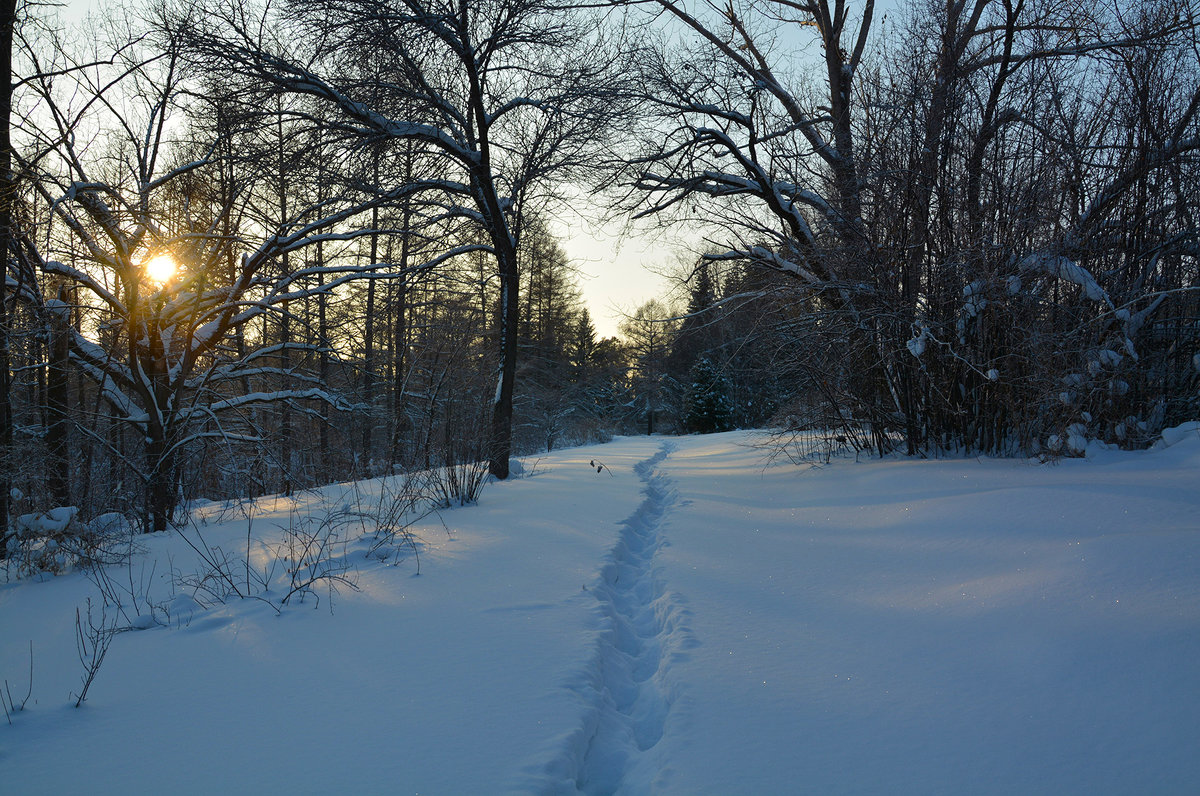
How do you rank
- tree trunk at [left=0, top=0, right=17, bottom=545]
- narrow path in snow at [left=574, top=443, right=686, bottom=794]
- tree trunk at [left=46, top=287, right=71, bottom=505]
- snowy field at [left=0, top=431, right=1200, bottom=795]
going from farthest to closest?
1. tree trunk at [left=46, top=287, right=71, bottom=505]
2. tree trunk at [left=0, top=0, right=17, bottom=545]
3. narrow path in snow at [left=574, top=443, right=686, bottom=794]
4. snowy field at [left=0, top=431, right=1200, bottom=795]

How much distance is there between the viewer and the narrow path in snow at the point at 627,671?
2.27 metres

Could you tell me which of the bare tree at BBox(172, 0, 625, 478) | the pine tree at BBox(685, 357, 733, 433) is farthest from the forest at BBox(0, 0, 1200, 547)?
the pine tree at BBox(685, 357, 733, 433)

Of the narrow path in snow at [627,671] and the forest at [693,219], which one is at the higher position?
the forest at [693,219]

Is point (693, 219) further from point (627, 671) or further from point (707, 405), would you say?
point (707, 405)

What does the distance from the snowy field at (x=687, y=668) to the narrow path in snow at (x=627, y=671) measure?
0.02 m

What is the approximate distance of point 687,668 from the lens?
2.83 metres

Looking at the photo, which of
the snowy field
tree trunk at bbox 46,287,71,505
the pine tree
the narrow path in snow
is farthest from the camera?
the pine tree

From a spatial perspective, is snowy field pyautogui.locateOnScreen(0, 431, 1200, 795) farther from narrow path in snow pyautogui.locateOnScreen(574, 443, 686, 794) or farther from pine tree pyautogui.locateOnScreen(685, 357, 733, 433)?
pine tree pyautogui.locateOnScreen(685, 357, 733, 433)

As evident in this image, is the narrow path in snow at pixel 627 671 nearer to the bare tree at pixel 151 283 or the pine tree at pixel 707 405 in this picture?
the bare tree at pixel 151 283

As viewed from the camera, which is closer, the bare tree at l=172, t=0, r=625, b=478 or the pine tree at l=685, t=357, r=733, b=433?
the bare tree at l=172, t=0, r=625, b=478

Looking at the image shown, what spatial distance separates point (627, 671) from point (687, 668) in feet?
1.08

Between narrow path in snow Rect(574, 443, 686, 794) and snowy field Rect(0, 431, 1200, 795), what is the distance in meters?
0.02

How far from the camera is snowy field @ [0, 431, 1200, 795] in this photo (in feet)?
6.53

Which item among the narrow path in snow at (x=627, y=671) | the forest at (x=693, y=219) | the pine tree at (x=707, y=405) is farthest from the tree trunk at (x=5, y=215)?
the pine tree at (x=707, y=405)
